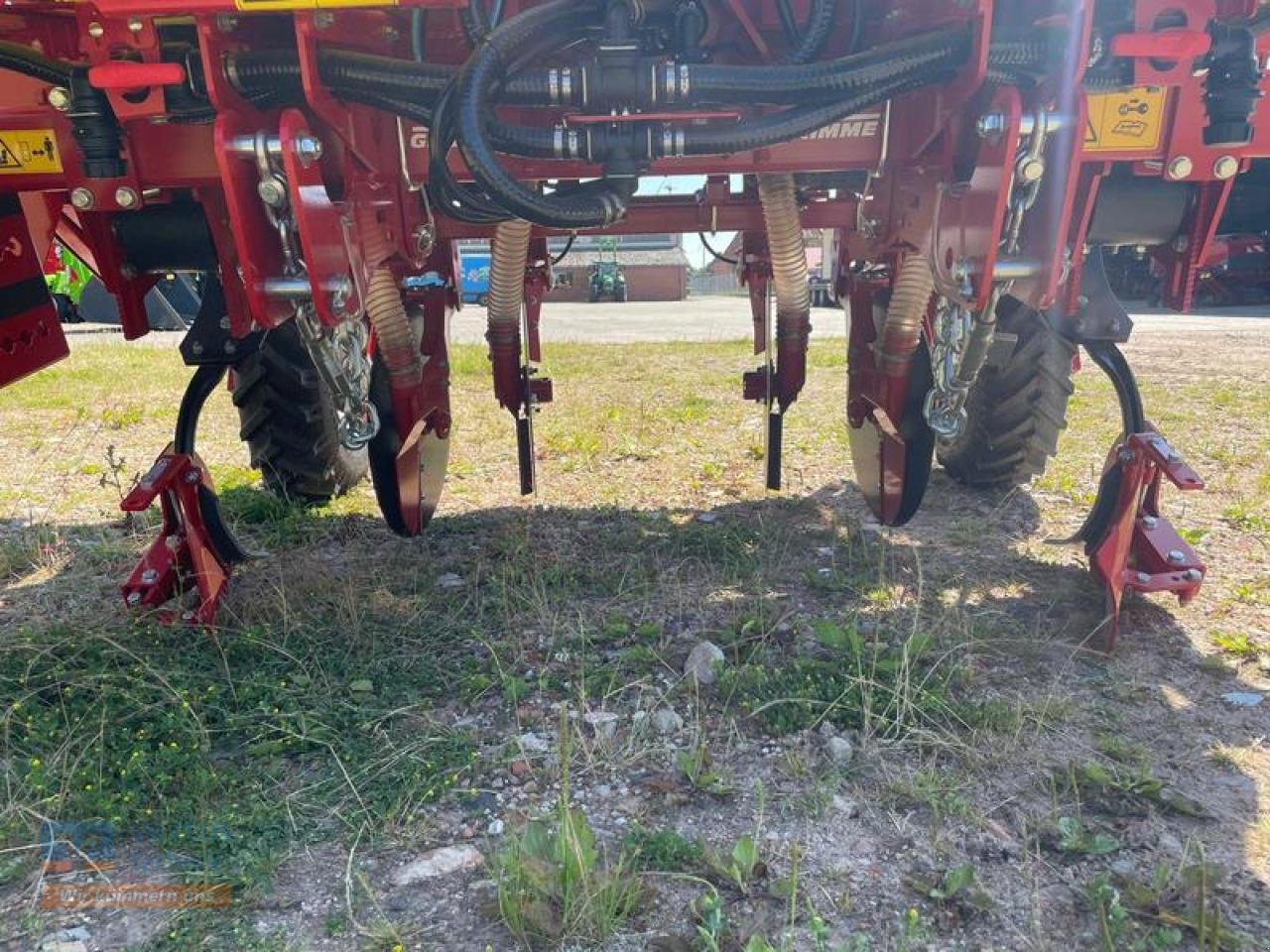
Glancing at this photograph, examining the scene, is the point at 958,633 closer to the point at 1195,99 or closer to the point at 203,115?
the point at 1195,99

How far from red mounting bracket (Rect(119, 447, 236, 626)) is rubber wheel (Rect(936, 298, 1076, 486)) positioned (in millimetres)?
2717

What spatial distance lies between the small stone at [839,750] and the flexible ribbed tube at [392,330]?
164 cm

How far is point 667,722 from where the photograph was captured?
2.18 metres

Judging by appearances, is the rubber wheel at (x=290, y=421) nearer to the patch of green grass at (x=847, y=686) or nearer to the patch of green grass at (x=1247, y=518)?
the patch of green grass at (x=847, y=686)

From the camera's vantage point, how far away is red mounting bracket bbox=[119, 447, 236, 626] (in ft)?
8.73

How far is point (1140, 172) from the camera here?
2.35 metres

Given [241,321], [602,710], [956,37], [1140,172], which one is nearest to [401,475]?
[241,321]

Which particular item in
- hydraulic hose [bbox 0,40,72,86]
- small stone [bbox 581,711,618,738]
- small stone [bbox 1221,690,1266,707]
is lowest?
small stone [bbox 1221,690,1266,707]

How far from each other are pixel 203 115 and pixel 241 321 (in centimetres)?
64

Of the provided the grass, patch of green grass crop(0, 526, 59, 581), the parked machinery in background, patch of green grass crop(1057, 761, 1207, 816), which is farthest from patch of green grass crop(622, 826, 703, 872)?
the parked machinery in background

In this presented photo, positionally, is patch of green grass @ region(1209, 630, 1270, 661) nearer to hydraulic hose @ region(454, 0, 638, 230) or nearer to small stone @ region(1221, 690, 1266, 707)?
small stone @ region(1221, 690, 1266, 707)

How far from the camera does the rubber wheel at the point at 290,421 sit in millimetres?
3477

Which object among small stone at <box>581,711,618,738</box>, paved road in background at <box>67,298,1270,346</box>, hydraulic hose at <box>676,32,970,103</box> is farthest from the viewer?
paved road in background at <box>67,298,1270,346</box>

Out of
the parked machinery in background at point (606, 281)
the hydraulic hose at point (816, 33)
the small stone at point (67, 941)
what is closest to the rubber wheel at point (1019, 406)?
the hydraulic hose at point (816, 33)
